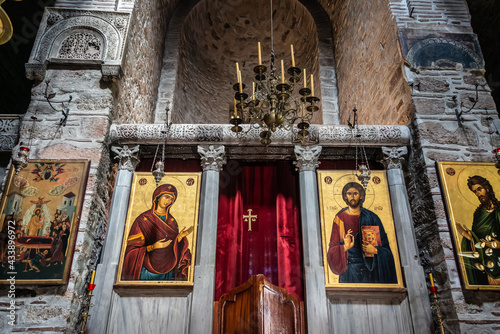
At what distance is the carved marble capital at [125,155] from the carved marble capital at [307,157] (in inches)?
91.5

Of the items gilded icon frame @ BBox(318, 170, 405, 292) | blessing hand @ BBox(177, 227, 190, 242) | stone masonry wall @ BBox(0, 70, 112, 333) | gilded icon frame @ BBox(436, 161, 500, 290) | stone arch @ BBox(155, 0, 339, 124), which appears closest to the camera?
stone masonry wall @ BBox(0, 70, 112, 333)

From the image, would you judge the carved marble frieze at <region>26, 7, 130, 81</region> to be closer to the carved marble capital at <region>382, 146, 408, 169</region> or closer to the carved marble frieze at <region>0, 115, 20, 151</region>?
the carved marble frieze at <region>0, 115, 20, 151</region>

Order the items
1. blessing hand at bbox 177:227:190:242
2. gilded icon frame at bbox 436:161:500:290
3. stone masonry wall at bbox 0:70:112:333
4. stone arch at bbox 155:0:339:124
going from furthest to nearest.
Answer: stone arch at bbox 155:0:339:124, blessing hand at bbox 177:227:190:242, gilded icon frame at bbox 436:161:500:290, stone masonry wall at bbox 0:70:112:333

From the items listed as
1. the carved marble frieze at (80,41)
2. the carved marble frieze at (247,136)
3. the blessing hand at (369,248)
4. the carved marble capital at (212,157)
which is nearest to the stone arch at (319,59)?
the carved marble frieze at (80,41)

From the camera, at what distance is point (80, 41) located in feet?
19.6

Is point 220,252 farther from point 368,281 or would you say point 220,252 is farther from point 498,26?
point 498,26

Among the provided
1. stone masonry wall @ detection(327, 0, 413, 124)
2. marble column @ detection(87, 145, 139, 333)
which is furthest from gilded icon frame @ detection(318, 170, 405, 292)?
marble column @ detection(87, 145, 139, 333)

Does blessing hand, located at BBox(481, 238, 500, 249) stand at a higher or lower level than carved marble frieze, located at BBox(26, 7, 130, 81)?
lower

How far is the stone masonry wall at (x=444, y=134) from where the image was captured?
4391 mm

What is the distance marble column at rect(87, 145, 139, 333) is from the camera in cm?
461

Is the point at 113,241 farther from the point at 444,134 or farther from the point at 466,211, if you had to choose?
the point at 444,134

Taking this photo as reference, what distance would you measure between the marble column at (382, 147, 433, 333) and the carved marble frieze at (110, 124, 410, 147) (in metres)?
0.26

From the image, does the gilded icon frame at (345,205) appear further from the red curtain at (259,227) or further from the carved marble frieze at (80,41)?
the carved marble frieze at (80,41)

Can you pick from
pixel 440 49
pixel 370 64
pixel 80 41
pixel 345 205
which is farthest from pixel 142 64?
pixel 440 49
